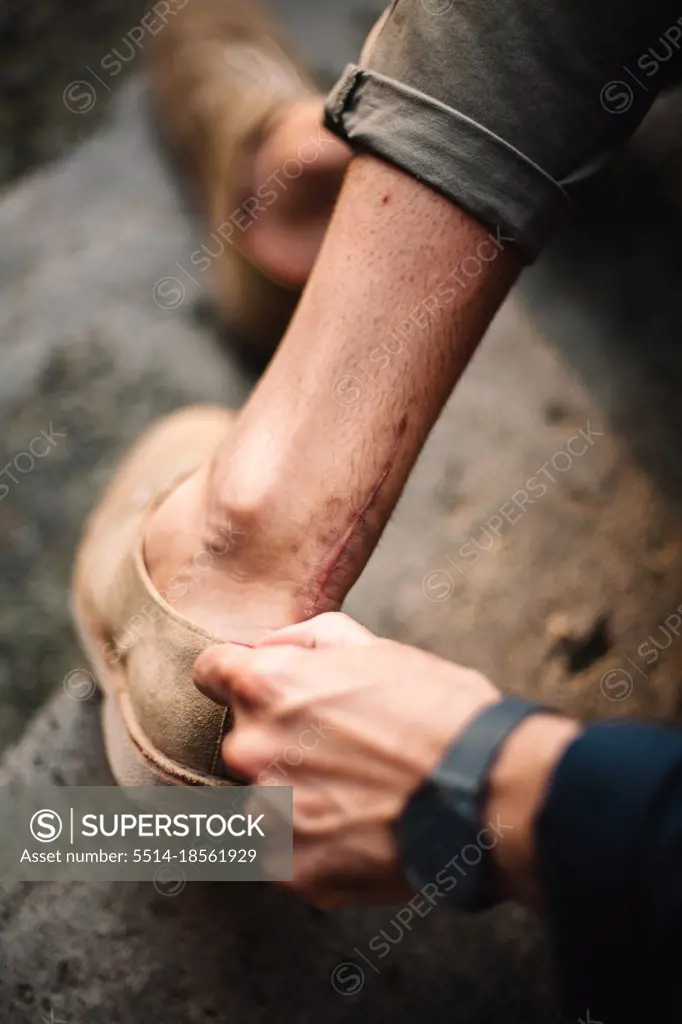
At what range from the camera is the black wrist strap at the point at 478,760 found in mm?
472

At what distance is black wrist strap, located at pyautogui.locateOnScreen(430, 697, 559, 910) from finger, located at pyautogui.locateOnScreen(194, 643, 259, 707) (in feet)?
0.48

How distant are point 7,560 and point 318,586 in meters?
0.56

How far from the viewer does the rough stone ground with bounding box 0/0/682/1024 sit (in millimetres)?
792

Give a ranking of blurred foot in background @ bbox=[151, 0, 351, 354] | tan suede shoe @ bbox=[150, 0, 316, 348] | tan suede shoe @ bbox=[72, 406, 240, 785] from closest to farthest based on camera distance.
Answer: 1. tan suede shoe @ bbox=[72, 406, 240, 785]
2. blurred foot in background @ bbox=[151, 0, 351, 354]
3. tan suede shoe @ bbox=[150, 0, 316, 348]

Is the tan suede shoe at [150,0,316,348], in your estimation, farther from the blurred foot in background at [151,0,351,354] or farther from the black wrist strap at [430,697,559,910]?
the black wrist strap at [430,697,559,910]

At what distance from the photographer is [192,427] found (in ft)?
3.33

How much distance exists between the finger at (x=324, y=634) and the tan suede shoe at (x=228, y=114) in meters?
0.63

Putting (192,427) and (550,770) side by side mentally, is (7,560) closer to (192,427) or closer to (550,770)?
(192,427)

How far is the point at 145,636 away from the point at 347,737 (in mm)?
262

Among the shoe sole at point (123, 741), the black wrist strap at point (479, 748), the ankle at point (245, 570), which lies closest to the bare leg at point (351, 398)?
the ankle at point (245, 570)

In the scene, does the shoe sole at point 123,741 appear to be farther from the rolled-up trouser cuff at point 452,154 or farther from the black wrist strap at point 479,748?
the rolled-up trouser cuff at point 452,154

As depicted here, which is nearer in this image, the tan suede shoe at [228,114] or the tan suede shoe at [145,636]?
the tan suede shoe at [145,636]

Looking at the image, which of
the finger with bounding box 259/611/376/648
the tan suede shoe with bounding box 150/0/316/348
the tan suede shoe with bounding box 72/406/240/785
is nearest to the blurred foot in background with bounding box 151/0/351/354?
the tan suede shoe with bounding box 150/0/316/348

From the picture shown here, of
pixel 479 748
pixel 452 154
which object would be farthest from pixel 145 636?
pixel 452 154
